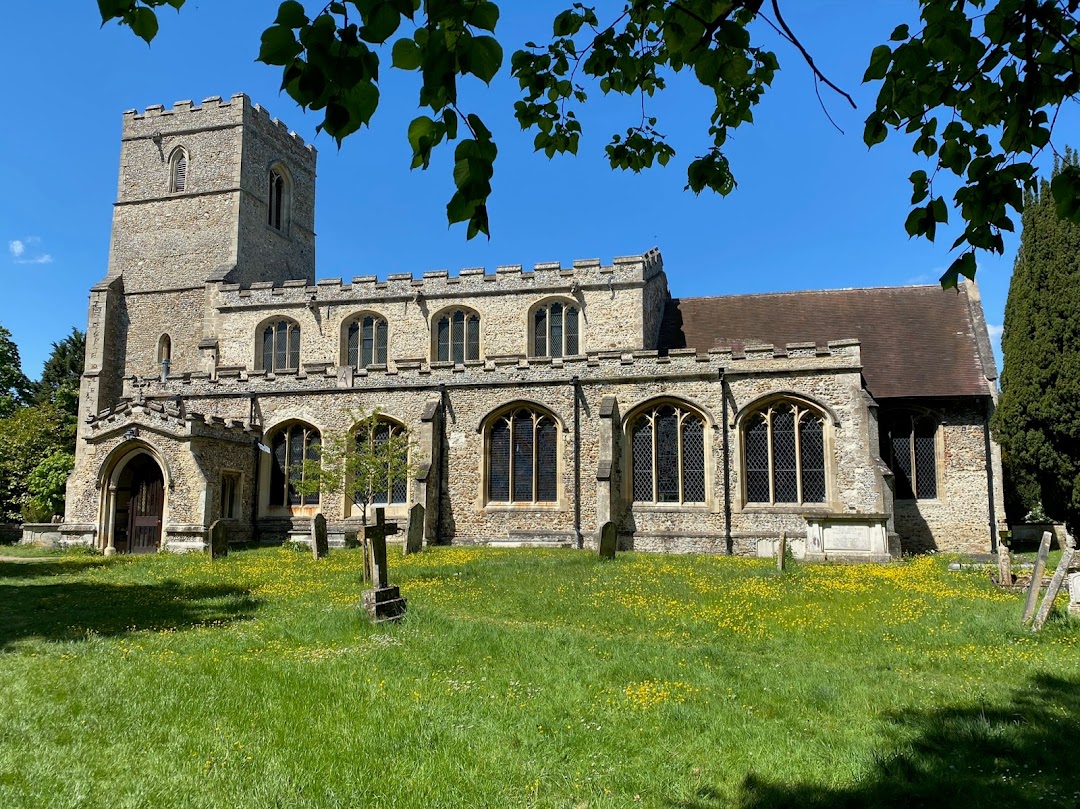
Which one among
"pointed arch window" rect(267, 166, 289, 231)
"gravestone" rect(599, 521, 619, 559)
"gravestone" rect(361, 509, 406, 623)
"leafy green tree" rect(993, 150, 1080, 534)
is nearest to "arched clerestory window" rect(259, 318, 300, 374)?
"pointed arch window" rect(267, 166, 289, 231)

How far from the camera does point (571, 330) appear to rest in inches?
986

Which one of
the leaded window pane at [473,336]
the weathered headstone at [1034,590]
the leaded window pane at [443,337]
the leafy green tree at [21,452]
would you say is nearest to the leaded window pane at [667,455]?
the leaded window pane at [473,336]

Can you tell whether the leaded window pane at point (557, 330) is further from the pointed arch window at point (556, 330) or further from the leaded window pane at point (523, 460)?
the leaded window pane at point (523, 460)

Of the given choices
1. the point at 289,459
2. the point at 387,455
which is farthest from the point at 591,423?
the point at 289,459

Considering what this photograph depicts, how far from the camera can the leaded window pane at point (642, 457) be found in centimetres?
2031

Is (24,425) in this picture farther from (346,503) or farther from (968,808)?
(968,808)

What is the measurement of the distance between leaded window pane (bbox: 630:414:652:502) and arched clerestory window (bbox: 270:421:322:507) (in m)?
9.67

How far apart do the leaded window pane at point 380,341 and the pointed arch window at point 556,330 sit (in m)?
5.64

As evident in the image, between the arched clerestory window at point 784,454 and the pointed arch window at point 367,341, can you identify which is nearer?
the arched clerestory window at point 784,454

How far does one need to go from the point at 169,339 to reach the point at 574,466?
60.2ft

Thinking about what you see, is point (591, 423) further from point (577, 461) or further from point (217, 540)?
Result: point (217, 540)

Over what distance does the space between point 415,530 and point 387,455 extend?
219 cm

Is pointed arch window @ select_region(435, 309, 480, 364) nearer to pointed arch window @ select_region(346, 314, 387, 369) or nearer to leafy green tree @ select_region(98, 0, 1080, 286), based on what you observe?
pointed arch window @ select_region(346, 314, 387, 369)

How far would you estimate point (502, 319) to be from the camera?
2553 centimetres
